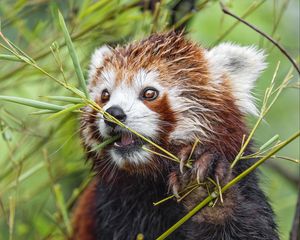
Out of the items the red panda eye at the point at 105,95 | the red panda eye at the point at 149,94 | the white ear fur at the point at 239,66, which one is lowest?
the red panda eye at the point at 105,95

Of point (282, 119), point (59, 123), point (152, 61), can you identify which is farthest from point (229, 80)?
point (282, 119)

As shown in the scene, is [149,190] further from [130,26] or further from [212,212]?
[130,26]

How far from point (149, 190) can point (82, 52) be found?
1278 millimetres

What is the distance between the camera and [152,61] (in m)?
3.30

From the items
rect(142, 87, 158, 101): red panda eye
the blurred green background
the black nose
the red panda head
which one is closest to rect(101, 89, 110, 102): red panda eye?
the red panda head

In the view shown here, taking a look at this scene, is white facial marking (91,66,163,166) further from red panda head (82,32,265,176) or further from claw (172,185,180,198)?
claw (172,185,180,198)

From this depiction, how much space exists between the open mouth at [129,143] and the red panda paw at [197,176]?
7.3 inches

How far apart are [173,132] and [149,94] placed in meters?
0.18

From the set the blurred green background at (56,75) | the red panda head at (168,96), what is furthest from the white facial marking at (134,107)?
the blurred green background at (56,75)

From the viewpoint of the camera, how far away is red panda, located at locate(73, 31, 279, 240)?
10.0 feet

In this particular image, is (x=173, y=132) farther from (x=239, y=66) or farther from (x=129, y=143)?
(x=239, y=66)

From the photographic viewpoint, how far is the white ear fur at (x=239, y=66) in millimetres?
3434

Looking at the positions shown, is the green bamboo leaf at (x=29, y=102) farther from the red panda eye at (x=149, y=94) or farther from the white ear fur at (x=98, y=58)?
the white ear fur at (x=98, y=58)

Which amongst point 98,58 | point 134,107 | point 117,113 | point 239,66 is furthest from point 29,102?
point 239,66
